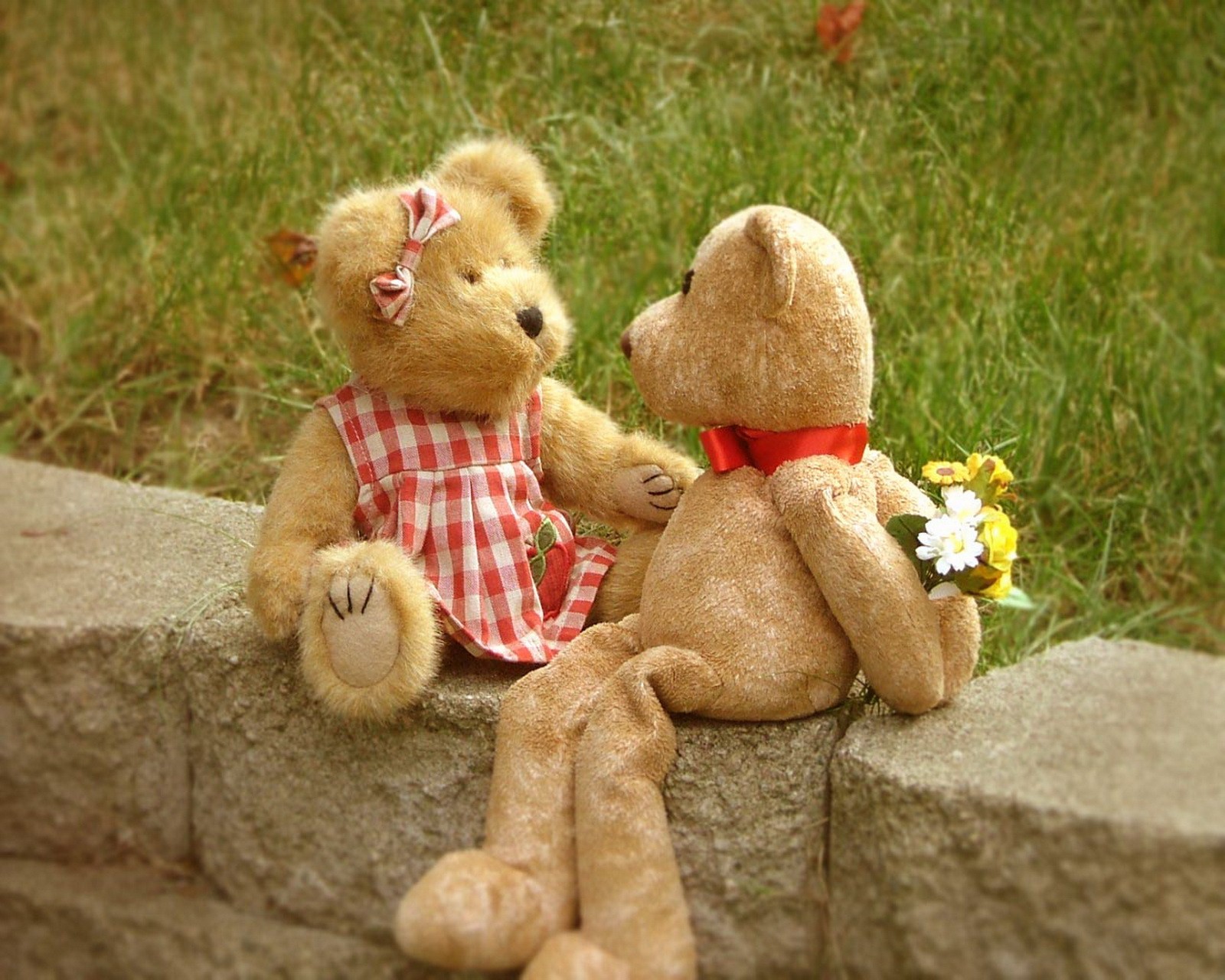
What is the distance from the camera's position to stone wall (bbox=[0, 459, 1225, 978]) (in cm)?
123

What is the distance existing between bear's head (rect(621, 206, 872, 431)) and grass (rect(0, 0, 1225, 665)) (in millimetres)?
631

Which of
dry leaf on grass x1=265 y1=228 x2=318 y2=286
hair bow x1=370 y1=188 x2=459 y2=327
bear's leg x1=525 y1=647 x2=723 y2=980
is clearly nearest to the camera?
bear's leg x1=525 y1=647 x2=723 y2=980

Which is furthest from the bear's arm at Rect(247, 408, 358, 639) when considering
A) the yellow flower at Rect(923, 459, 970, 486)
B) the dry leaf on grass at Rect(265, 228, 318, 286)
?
the dry leaf on grass at Rect(265, 228, 318, 286)

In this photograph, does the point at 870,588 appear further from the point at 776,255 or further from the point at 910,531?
the point at 776,255

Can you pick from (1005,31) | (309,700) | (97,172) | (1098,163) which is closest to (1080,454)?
(1098,163)

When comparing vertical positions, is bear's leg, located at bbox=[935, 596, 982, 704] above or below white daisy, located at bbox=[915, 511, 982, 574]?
below

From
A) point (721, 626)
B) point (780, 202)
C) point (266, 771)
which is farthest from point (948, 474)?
point (780, 202)

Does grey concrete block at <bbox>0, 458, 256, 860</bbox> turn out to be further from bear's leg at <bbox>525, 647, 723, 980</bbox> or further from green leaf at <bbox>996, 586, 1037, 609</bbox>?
green leaf at <bbox>996, 586, 1037, 609</bbox>

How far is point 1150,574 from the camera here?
6.90ft

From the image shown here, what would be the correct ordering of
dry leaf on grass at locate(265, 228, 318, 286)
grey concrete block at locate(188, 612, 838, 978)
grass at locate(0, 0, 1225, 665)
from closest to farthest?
grey concrete block at locate(188, 612, 838, 978), grass at locate(0, 0, 1225, 665), dry leaf on grass at locate(265, 228, 318, 286)

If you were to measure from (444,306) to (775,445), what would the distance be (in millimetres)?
376

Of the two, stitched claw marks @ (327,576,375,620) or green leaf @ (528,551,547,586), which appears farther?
green leaf @ (528,551,547,586)

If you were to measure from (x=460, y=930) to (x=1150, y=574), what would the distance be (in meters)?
1.26

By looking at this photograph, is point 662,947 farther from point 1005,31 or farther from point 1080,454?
point 1005,31
